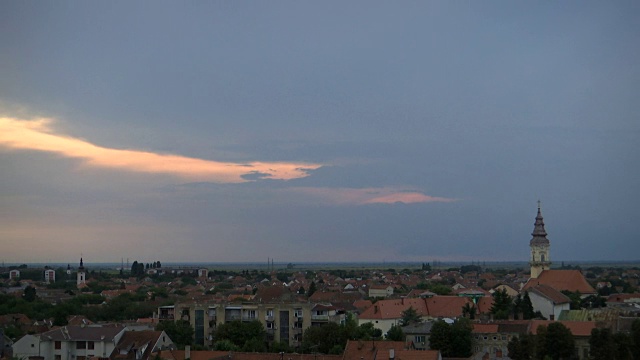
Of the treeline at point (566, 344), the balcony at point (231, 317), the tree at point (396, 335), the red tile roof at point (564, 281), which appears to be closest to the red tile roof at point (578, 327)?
the treeline at point (566, 344)

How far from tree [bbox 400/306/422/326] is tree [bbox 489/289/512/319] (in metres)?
5.40

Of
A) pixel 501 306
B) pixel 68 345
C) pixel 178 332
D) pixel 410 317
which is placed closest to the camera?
pixel 68 345

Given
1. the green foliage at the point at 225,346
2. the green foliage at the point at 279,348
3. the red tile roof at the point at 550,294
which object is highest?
the red tile roof at the point at 550,294

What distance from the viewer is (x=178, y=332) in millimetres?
53688

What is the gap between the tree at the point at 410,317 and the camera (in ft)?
192

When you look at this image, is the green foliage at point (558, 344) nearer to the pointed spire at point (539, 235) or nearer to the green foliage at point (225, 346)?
the green foliage at point (225, 346)

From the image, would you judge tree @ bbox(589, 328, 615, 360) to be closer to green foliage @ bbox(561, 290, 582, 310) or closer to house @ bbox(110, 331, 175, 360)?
house @ bbox(110, 331, 175, 360)

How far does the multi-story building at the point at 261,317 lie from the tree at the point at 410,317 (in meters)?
4.59

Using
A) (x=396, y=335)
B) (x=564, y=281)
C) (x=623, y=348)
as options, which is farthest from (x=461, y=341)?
(x=564, y=281)

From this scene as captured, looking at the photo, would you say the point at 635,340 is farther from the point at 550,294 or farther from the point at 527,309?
the point at 550,294

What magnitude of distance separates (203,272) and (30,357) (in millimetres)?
136625

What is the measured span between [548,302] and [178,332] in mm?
28280

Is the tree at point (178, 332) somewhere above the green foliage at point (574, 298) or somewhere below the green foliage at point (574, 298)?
below

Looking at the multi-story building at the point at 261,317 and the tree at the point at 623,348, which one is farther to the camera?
the multi-story building at the point at 261,317
